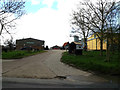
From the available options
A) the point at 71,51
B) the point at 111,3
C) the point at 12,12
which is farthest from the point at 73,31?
the point at 12,12

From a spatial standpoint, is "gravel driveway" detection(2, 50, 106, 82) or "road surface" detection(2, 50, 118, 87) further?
"gravel driveway" detection(2, 50, 106, 82)

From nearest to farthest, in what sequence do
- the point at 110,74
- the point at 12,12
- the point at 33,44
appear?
the point at 110,74
the point at 12,12
the point at 33,44

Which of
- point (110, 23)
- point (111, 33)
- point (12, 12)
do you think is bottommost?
point (111, 33)

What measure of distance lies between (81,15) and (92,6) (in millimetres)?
2100

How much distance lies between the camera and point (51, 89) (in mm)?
5113

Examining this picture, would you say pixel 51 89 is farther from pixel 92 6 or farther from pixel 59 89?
pixel 92 6

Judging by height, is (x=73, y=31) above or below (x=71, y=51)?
above

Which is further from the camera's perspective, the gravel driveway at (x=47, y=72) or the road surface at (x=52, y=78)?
the gravel driveway at (x=47, y=72)

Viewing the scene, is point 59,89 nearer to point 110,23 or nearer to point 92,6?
point 110,23

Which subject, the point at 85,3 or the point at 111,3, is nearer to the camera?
the point at 111,3

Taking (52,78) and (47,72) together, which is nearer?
(52,78)

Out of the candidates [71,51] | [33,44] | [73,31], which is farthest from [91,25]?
[33,44]

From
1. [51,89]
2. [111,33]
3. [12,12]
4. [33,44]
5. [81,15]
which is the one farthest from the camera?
[33,44]

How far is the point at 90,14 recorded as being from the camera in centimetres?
1938
